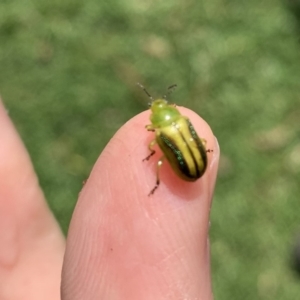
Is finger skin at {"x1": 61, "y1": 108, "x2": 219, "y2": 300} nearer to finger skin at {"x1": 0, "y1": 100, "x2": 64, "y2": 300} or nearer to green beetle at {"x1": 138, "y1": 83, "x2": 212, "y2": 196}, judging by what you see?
green beetle at {"x1": 138, "y1": 83, "x2": 212, "y2": 196}

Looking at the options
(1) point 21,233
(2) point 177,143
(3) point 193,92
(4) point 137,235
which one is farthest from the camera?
(3) point 193,92

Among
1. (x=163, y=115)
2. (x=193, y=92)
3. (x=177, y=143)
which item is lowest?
(x=177, y=143)

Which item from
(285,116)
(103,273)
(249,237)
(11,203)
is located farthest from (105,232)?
Result: (285,116)

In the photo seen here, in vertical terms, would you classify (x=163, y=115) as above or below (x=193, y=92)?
below

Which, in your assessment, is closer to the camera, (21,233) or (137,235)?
(137,235)

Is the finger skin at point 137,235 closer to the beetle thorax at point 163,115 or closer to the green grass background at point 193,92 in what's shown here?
the beetle thorax at point 163,115

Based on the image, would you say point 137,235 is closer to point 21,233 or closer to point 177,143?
point 177,143

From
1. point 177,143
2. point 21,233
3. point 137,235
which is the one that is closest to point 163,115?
point 177,143
